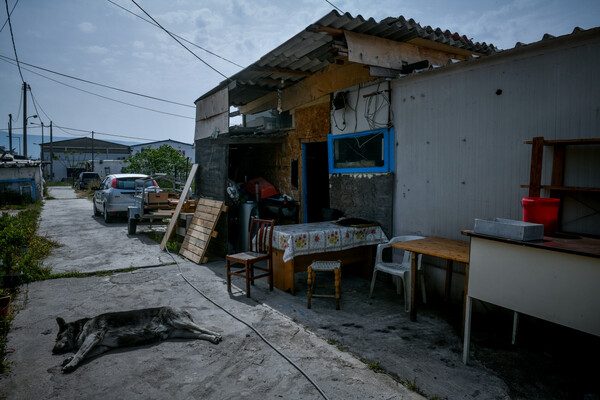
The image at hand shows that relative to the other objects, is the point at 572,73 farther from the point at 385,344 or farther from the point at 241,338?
the point at 241,338

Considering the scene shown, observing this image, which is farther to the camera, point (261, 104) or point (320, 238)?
point (261, 104)

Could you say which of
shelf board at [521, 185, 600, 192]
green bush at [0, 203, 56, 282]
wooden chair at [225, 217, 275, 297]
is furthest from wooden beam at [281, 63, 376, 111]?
green bush at [0, 203, 56, 282]

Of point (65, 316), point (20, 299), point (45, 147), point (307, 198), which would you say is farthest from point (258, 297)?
point (45, 147)

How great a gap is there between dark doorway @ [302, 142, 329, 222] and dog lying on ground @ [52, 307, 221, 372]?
4.03 meters

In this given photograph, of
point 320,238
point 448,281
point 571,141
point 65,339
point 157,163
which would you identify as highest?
point 157,163

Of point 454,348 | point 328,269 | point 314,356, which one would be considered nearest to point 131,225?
point 328,269

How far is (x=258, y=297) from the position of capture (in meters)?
5.04

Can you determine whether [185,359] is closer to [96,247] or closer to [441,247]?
[441,247]

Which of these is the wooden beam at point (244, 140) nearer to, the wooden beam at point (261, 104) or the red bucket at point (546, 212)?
the wooden beam at point (261, 104)

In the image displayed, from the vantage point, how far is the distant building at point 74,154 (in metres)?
41.7

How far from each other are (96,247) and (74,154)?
41.8 metres

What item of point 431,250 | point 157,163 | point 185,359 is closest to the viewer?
point 185,359

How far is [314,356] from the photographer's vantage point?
11.0 ft

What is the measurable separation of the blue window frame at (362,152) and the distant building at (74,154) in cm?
Answer: 4009
